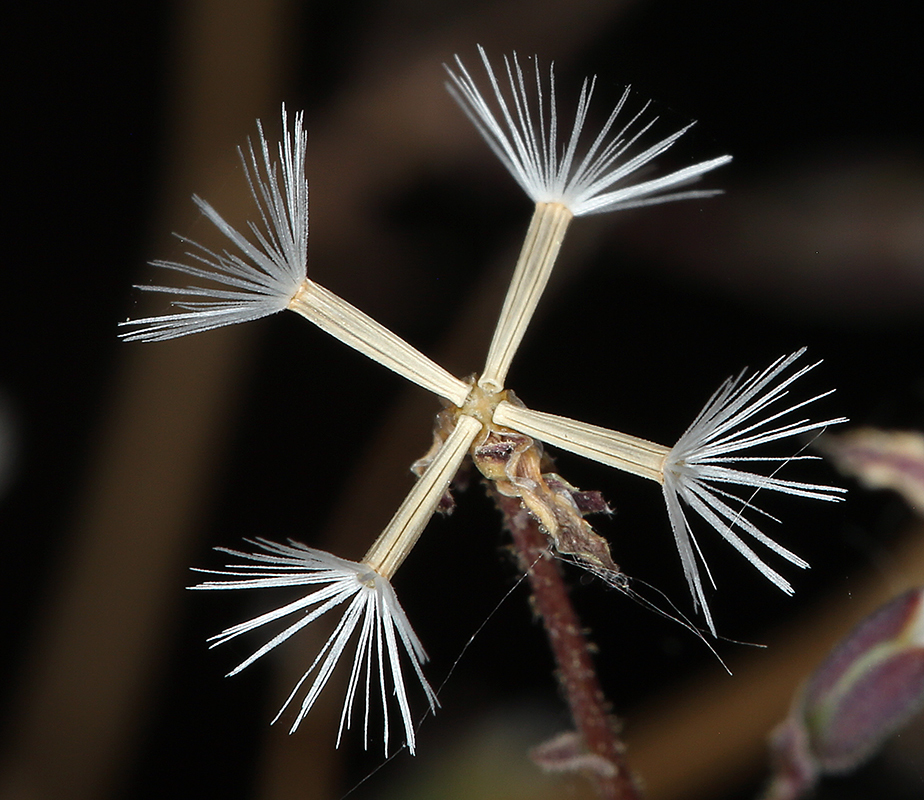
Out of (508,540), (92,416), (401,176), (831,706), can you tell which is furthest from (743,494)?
(92,416)

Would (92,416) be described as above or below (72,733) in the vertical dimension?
above

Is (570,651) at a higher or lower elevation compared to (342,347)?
lower

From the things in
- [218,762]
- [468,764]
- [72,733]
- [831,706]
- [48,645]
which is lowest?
[831,706]

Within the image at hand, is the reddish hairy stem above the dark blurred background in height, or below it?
below

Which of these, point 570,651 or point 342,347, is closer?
point 570,651

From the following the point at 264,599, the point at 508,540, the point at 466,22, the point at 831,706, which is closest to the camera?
the point at 831,706

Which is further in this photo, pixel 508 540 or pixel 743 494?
pixel 508 540

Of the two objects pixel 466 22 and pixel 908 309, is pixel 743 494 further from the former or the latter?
pixel 466 22
